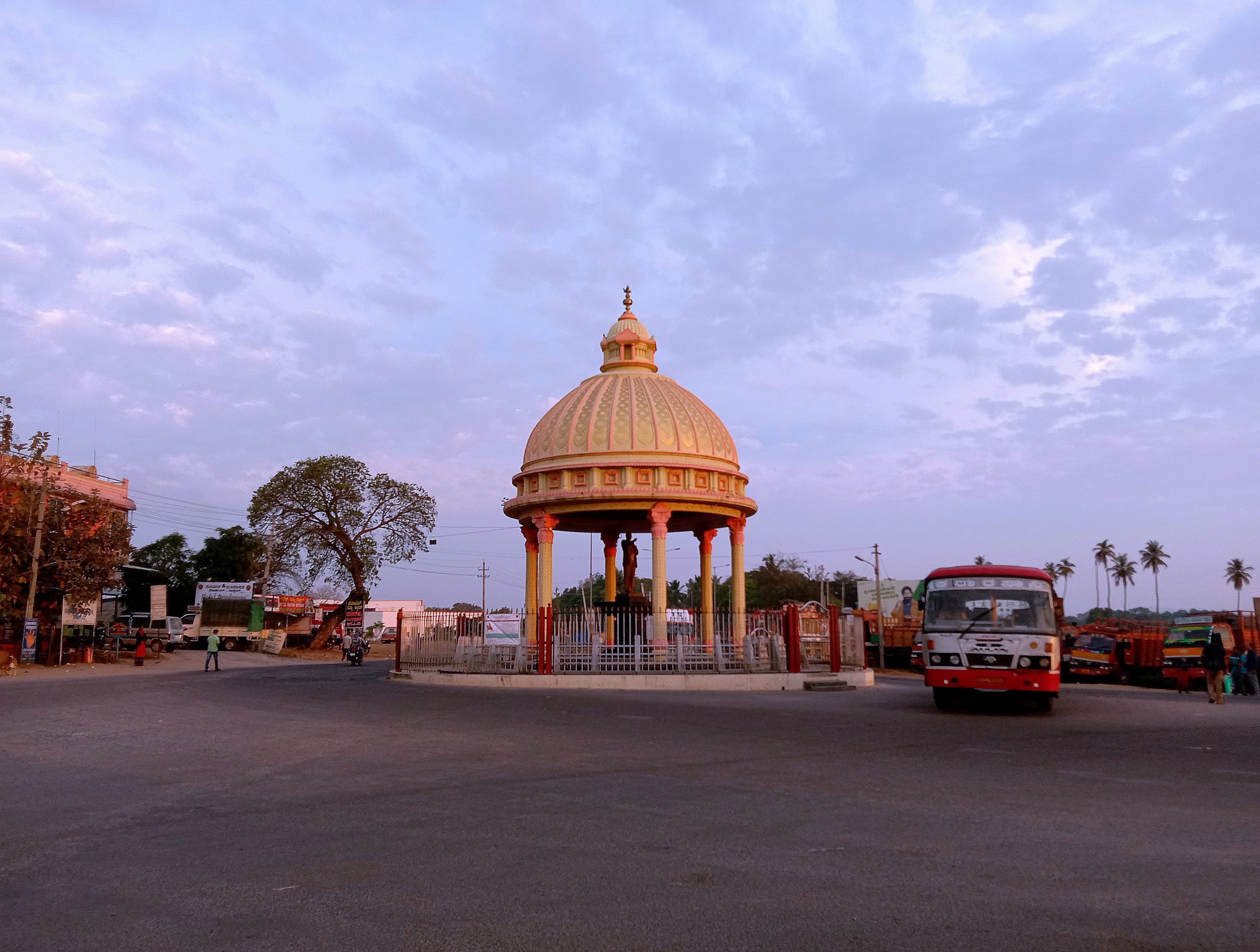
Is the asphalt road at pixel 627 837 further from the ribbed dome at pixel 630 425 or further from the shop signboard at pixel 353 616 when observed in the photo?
the shop signboard at pixel 353 616

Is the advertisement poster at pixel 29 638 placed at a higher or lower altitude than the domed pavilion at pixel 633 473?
lower

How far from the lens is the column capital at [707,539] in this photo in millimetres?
28812

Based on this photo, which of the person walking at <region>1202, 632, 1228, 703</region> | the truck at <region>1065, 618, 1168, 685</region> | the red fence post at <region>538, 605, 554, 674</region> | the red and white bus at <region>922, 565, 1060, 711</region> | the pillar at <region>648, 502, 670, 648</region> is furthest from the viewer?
the truck at <region>1065, 618, 1168, 685</region>

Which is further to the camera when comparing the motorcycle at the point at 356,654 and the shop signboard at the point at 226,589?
the shop signboard at the point at 226,589

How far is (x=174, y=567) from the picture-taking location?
232 feet

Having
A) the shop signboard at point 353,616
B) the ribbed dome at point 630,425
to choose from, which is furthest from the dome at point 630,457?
the shop signboard at point 353,616

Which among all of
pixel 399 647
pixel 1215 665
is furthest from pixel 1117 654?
pixel 399 647

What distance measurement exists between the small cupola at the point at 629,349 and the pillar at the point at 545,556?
589 cm

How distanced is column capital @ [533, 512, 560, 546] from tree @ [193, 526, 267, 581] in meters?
50.3

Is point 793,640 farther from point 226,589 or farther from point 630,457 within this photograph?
point 226,589

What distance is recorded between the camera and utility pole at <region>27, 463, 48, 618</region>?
31219 millimetres

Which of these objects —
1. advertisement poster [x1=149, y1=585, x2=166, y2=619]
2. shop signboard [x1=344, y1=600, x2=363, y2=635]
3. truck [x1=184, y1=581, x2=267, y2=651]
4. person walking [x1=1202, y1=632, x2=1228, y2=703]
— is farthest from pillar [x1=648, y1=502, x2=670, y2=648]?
truck [x1=184, y1=581, x2=267, y2=651]

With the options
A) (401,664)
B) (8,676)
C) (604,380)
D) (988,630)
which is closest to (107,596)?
(8,676)

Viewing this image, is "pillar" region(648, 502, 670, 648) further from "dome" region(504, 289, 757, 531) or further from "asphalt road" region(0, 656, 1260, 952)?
"asphalt road" region(0, 656, 1260, 952)
